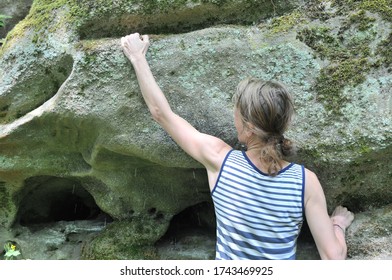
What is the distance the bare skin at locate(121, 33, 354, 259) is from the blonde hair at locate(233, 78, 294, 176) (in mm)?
53

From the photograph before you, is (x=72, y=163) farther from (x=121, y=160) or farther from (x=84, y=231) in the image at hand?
(x=84, y=231)

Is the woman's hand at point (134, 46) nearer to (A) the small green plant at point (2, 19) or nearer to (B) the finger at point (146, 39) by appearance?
(B) the finger at point (146, 39)

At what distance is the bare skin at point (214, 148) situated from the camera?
2814 mm

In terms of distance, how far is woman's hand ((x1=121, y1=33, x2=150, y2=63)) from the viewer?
138 inches

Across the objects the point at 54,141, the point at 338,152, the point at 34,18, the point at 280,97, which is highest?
the point at 34,18

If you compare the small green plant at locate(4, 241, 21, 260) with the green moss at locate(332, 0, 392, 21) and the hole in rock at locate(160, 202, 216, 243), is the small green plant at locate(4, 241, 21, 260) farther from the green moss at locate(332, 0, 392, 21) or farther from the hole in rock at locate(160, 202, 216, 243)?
the green moss at locate(332, 0, 392, 21)

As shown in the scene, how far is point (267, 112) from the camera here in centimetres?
271

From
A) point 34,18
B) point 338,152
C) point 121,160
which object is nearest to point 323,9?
point 338,152

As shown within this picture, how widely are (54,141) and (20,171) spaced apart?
47 centimetres

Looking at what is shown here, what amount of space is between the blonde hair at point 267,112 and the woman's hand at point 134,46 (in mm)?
1025

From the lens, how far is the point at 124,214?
14.1 ft

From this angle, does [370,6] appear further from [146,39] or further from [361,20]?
[146,39]

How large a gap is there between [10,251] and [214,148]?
7.51 ft

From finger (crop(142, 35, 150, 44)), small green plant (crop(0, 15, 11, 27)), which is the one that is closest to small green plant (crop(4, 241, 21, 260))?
finger (crop(142, 35, 150, 44))
